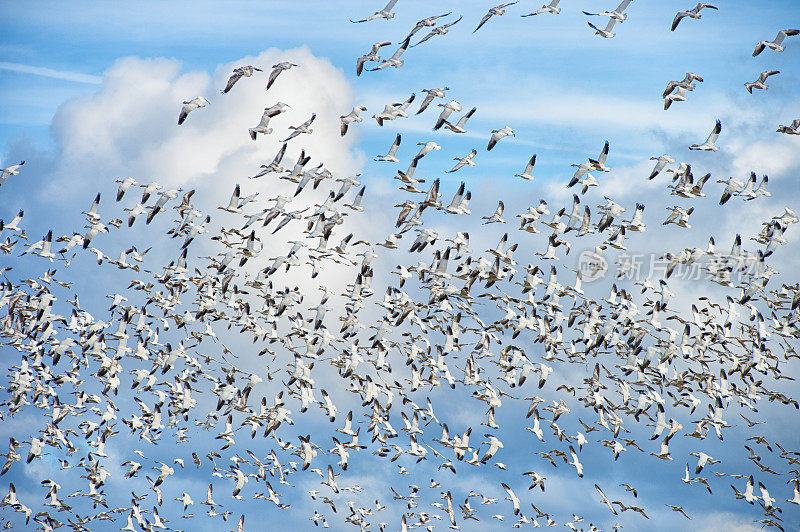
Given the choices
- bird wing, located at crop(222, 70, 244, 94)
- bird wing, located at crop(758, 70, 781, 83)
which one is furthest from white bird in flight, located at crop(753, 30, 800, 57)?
bird wing, located at crop(222, 70, 244, 94)

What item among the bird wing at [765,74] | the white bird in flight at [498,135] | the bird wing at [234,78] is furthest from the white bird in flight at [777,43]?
the bird wing at [234,78]

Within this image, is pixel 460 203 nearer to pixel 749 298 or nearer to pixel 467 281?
pixel 467 281

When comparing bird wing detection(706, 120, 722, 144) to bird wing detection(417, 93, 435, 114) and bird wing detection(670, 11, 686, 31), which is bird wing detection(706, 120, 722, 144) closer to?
bird wing detection(670, 11, 686, 31)

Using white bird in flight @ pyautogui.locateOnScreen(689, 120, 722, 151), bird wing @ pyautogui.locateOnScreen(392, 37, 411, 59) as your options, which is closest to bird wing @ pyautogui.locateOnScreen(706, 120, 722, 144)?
white bird in flight @ pyautogui.locateOnScreen(689, 120, 722, 151)

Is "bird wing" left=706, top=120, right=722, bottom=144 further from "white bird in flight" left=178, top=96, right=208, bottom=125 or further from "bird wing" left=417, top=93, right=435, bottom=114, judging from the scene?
"white bird in flight" left=178, top=96, right=208, bottom=125

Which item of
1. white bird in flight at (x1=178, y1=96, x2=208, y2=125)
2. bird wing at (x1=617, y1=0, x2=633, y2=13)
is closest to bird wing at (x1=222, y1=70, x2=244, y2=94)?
white bird in flight at (x1=178, y1=96, x2=208, y2=125)

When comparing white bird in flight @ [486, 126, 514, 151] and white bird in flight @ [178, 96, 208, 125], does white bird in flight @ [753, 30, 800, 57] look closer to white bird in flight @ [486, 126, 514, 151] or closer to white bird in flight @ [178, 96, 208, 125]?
white bird in flight @ [486, 126, 514, 151]

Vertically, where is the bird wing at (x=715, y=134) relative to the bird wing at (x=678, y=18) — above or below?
below

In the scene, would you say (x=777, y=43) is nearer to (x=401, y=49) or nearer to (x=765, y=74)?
(x=765, y=74)

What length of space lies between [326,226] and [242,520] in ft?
98.8

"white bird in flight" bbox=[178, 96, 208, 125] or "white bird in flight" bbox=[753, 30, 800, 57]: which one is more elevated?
"white bird in flight" bbox=[753, 30, 800, 57]

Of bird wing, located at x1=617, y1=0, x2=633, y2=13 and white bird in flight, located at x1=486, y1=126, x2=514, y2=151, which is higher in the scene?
bird wing, located at x1=617, y1=0, x2=633, y2=13

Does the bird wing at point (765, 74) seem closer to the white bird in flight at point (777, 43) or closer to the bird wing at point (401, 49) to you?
the white bird in flight at point (777, 43)

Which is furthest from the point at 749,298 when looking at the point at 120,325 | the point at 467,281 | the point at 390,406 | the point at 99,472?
the point at 99,472
